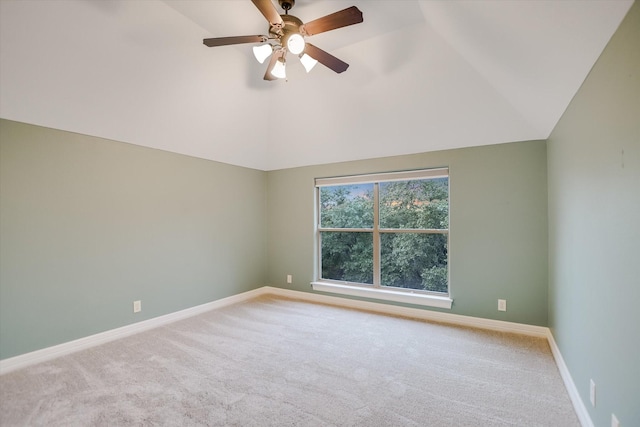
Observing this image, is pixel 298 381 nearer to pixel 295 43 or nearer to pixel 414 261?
pixel 414 261

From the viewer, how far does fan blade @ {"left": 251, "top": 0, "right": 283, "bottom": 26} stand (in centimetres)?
183

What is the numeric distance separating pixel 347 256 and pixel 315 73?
2.57 m

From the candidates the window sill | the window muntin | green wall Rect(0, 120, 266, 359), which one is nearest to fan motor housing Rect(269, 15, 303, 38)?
green wall Rect(0, 120, 266, 359)

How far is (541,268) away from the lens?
308 centimetres

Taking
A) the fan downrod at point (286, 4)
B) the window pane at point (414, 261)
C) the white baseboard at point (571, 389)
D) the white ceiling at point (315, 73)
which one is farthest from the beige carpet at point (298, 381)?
the fan downrod at point (286, 4)

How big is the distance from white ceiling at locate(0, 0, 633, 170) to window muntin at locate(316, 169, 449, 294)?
1.73ft

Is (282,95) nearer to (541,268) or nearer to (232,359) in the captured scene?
(232,359)

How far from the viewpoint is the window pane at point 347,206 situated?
4.27 m

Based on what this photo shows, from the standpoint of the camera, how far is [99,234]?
9.86ft

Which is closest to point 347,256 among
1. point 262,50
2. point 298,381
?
point 298,381

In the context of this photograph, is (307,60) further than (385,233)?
No

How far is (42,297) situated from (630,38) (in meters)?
4.33

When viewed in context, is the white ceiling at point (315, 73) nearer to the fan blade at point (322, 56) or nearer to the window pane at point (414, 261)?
the fan blade at point (322, 56)

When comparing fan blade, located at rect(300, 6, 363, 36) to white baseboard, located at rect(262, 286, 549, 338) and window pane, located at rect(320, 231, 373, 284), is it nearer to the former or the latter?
window pane, located at rect(320, 231, 373, 284)
